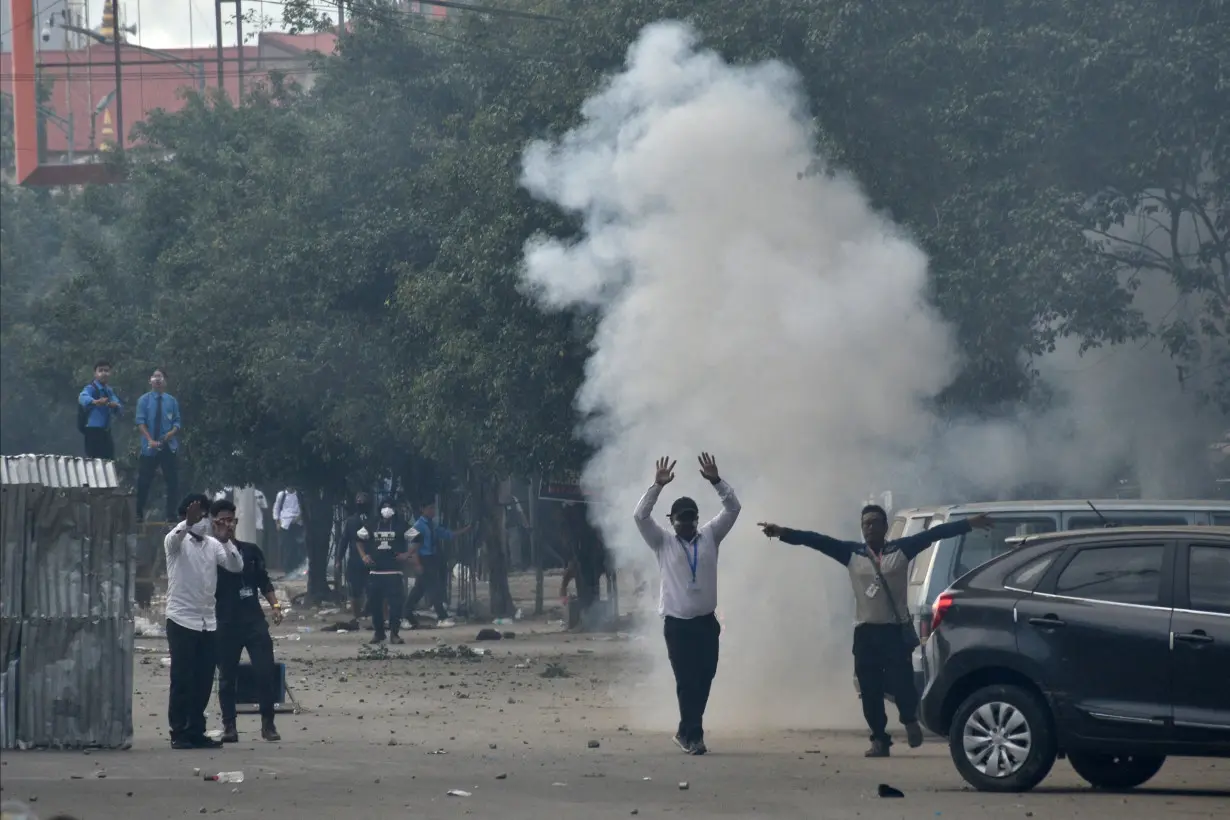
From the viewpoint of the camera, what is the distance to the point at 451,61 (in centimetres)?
2727

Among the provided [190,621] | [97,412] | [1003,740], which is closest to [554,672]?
[190,621]

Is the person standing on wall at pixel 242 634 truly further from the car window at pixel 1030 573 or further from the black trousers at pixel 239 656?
the car window at pixel 1030 573

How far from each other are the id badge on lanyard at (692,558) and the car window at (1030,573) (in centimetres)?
262

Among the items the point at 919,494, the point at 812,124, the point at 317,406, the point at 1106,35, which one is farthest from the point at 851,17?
the point at 317,406

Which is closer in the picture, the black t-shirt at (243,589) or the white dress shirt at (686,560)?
the white dress shirt at (686,560)

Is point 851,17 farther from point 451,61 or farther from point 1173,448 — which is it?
point 451,61

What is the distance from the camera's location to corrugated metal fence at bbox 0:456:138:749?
12680 millimetres

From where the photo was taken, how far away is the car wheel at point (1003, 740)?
10.6 m

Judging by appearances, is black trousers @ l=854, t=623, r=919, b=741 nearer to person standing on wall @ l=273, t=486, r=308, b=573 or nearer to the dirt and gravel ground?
the dirt and gravel ground

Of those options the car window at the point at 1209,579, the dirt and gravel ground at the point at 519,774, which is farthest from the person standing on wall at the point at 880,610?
the car window at the point at 1209,579

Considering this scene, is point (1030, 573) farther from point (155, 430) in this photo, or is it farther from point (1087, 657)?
point (155, 430)

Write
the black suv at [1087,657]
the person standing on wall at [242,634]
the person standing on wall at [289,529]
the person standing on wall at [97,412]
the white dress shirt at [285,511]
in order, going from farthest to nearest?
the person standing on wall at [289,529], the white dress shirt at [285,511], the person standing on wall at [97,412], the person standing on wall at [242,634], the black suv at [1087,657]

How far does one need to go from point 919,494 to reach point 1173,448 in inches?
151

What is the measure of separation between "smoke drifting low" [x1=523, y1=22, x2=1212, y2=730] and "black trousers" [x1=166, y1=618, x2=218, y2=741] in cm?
382
